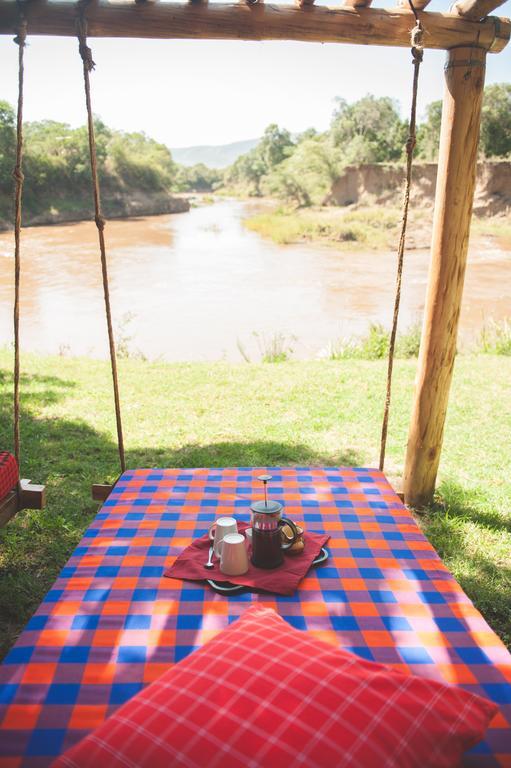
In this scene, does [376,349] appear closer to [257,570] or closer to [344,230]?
Answer: [257,570]

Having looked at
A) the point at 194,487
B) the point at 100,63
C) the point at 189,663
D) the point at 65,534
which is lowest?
the point at 65,534

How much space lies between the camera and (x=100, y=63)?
214cm

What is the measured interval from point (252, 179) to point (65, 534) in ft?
178

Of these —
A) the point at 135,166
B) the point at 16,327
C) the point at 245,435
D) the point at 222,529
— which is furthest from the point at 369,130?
the point at 222,529

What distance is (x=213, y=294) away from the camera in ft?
38.2

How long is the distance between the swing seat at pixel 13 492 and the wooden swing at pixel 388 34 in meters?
0.28

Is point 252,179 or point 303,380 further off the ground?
point 252,179

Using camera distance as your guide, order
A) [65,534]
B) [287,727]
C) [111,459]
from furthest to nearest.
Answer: [111,459] → [65,534] → [287,727]

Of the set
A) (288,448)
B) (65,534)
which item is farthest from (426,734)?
(288,448)

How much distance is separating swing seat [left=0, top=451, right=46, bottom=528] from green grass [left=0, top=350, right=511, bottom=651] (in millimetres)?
365

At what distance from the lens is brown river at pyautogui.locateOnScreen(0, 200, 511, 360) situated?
820 cm

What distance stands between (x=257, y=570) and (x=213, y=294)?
34.1 ft

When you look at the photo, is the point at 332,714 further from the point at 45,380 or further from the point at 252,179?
the point at 252,179

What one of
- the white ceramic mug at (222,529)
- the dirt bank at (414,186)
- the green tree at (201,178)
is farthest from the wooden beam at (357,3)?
the green tree at (201,178)
